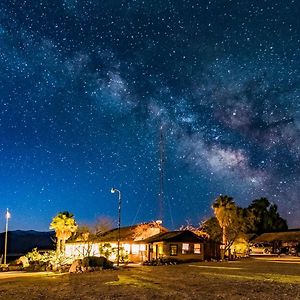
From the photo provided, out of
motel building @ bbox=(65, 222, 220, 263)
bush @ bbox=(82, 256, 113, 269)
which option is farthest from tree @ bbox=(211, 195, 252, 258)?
bush @ bbox=(82, 256, 113, 269)

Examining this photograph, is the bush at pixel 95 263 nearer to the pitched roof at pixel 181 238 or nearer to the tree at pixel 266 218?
the pitched roof at pixel 181 238

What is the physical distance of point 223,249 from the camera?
207 feet

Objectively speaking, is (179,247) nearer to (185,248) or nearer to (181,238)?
(185,248)

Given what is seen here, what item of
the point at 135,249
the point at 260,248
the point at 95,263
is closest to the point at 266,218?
the point at 260,248

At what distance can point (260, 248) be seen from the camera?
92562mm

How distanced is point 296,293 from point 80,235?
1996 inches

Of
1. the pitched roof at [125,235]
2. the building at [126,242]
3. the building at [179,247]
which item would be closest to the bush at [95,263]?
the building at [126,242]

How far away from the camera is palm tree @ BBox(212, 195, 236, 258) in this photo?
213ft

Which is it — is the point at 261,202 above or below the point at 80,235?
above

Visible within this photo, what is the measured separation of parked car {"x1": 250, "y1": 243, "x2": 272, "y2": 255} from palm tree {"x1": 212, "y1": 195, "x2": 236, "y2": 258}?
76.7 feet

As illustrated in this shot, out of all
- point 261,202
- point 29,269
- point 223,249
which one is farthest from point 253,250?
point 29,269

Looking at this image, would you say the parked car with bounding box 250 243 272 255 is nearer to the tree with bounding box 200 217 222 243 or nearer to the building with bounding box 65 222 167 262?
the tree with bounding box 200 217 222 243

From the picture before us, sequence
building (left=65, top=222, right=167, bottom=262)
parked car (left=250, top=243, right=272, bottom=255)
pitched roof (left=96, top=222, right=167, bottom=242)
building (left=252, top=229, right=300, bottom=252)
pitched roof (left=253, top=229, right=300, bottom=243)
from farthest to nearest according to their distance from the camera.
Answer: parked car (left=250, top=243, right=272, bottom=255) < building (left=252, top=229, right=300, bottom=252) < pitched roof (left=253, top=229, right=300, bottom=243) < pitched roof (left=96, top=222, right=167, bottom=242) < building (left=65, top=222, right=167, bottom=262)

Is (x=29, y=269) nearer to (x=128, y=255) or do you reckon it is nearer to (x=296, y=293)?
(x=128, y=255)
